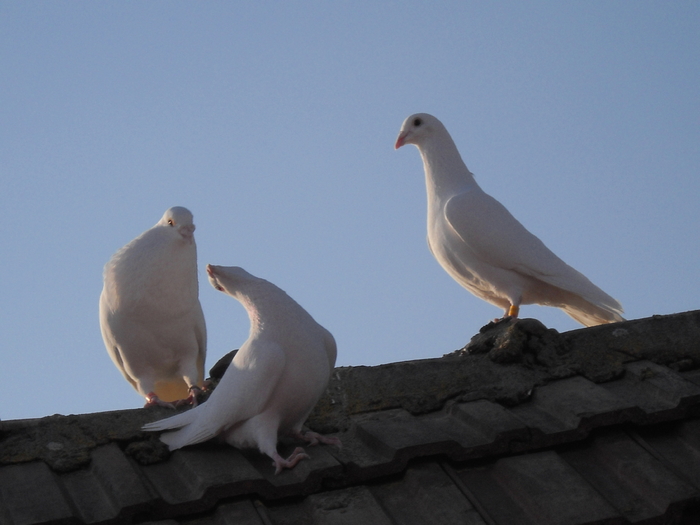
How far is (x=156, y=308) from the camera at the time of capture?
4980 millimetres

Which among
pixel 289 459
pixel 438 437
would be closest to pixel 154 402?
pixel 289 459

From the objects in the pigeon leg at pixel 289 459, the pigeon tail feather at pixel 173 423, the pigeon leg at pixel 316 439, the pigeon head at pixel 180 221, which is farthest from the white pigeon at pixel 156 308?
the pigeon leg at pixel 289 459

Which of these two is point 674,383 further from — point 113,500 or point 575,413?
point 113,500

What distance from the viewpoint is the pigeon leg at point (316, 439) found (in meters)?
3.35

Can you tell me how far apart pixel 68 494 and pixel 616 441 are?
6.47 feet

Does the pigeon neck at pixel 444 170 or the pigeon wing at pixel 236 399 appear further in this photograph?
the pigeon neck at pixel 444 170

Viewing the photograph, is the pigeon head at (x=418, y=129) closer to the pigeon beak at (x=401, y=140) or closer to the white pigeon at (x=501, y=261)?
the pigeon beak at (x=401, y=140)

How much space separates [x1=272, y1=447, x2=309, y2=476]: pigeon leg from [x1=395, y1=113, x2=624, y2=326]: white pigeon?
3404mm

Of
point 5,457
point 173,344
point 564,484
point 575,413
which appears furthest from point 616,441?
point 173,344

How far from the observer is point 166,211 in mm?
5422

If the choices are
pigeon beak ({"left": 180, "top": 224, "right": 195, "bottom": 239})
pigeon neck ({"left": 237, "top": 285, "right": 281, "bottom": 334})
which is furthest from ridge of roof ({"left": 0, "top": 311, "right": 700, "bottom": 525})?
pigeon beak ({"left": 180, "top": 224, "right": 195, "bottom": 239})

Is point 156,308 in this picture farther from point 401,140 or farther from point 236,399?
point 401,140

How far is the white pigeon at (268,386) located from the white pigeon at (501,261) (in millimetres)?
3031

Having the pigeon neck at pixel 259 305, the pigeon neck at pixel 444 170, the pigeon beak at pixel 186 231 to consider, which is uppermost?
the pigeon neck at pixel 444 170
